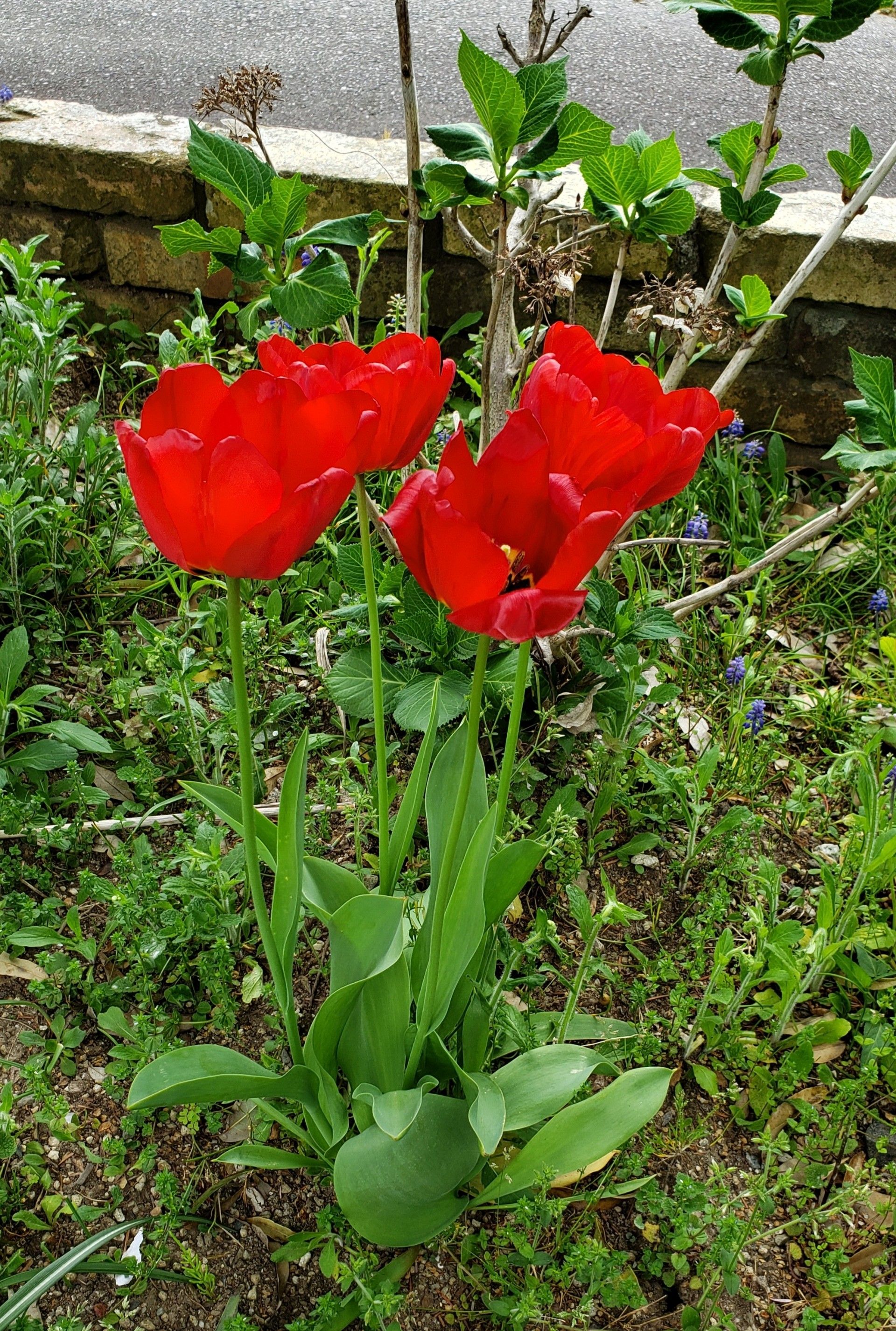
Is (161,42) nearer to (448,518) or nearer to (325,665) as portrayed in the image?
(325,665)

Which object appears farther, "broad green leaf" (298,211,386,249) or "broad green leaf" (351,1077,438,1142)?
"broad green leaf" (298,211,386,249)

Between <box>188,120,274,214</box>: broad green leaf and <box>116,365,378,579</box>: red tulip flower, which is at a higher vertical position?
<box>188,120,274,214</box>: broad green leaf

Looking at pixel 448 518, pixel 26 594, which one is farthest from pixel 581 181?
pixel 448 518

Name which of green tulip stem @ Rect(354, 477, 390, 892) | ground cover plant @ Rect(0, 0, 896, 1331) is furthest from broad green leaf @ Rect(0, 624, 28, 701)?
green tulip stem @ Rect(354, 477, 390, 892)

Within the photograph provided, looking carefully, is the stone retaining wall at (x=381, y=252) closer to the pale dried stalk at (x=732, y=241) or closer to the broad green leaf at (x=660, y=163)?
the pale dried stalk at (x=732, y=241)

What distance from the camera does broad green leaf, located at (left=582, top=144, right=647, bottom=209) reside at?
157 cm

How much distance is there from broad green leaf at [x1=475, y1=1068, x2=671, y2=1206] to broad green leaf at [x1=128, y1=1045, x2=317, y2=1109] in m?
0.29

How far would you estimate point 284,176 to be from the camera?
9.02 feet

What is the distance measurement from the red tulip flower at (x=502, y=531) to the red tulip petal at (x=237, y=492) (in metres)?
0.10

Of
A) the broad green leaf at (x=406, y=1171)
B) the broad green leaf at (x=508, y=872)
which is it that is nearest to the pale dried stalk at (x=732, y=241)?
the broad green leaf at (x=508, y=872)

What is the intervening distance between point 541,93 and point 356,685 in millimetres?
1030

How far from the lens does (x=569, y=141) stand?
1439 millimetres

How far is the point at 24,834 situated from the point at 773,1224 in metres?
1.40

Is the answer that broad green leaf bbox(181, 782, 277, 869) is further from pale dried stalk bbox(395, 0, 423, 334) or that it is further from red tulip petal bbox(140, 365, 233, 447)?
pale dried stalk bbox(395, 0, 423, 334)
